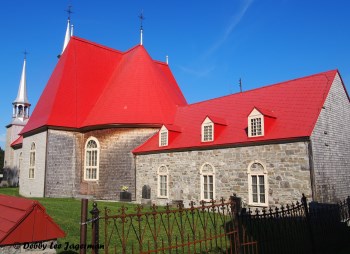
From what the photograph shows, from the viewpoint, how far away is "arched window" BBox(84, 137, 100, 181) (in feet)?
69.7

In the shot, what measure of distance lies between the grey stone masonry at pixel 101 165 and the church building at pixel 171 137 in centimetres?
7

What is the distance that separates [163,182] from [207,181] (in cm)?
337

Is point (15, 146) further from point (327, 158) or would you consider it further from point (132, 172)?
point (327, 158)

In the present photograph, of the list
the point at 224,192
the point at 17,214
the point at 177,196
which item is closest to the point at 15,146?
the point at 177,196

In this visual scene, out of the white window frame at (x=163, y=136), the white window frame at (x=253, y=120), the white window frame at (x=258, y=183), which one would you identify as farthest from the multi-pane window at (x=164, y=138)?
the white window frame at (x=258, y=183)

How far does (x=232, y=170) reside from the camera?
15.8 metres

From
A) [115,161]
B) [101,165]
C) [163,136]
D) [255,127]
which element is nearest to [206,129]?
[255,127]

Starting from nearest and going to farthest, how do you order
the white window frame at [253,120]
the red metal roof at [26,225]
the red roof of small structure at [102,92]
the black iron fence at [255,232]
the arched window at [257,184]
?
the red metal roof at [26,225], the black iron fence at [255,232], the arched window at [257,184], the white window frame at [253,120], the red roof of small structure at [102,92]

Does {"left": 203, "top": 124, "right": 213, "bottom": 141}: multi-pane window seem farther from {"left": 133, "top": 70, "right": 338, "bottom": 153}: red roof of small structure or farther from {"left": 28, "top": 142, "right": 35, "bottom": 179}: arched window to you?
{"left": 28, "top": 142, "right": 35, "bottom": 179}: arched window

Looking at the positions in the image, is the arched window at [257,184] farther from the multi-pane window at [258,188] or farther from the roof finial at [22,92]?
the roof finial at [22,92]

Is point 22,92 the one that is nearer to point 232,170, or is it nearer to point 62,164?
point 62,164

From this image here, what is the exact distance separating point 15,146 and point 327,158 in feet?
110

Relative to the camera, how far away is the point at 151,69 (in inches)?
973

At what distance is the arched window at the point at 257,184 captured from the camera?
14461 millimetres
